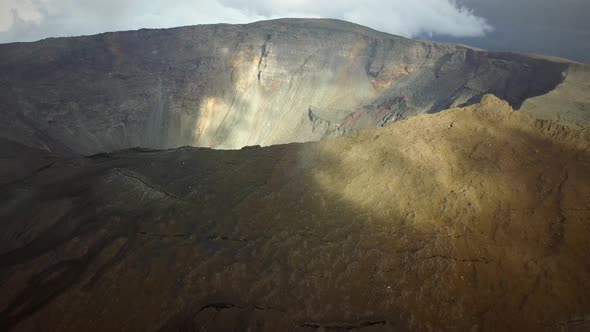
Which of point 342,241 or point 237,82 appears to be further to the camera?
point 237,82

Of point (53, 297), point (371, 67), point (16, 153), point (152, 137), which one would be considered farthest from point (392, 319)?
point (371, 67)

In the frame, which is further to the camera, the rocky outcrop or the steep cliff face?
the steep cliff face

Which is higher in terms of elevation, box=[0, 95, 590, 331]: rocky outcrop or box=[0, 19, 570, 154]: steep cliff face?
box=[0, 19, 570, 154]: steep cliff face

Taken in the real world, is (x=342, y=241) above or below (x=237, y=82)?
below

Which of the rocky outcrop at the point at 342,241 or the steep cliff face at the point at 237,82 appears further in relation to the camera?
the steep cliff face at the point at 237,82
